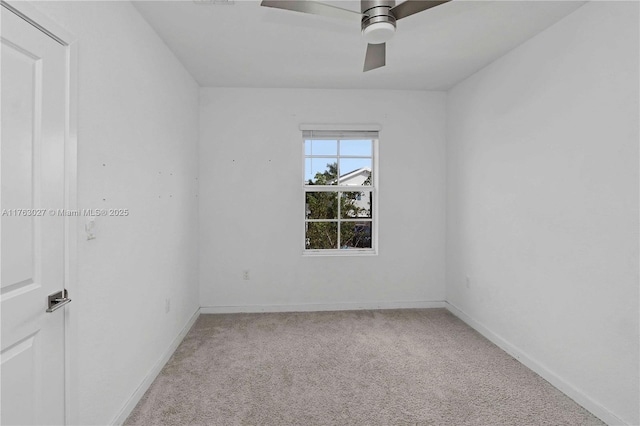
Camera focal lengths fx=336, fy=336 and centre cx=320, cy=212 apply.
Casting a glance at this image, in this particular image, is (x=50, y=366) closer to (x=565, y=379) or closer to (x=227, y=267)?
(x=227, y=267)

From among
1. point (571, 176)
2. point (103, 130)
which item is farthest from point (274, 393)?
point (571, 176)

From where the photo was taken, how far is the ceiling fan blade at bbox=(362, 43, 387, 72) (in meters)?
1.87

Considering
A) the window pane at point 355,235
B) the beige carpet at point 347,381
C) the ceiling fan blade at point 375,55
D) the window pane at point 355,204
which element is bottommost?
the beige carpet at point 347,381

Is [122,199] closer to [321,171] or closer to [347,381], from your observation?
A: [347,381]

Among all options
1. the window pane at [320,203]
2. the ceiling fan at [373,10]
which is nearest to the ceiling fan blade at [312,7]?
the ceiling fan at [373,10]

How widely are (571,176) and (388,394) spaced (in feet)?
6.14

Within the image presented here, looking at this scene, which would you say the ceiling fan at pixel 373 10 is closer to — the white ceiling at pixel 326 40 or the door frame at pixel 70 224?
the white ceiling at pixel 326 40

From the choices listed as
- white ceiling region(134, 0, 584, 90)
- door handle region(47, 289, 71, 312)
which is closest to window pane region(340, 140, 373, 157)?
white ceiling region(134, 0, 584, 90)

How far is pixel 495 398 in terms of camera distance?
2184mm

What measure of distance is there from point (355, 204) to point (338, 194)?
0.24 meters

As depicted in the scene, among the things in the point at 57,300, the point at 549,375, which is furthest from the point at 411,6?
the point at 549,375

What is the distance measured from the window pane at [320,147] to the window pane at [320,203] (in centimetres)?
48

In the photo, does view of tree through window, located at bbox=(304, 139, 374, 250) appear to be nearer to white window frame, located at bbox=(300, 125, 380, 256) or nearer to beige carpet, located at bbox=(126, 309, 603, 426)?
white window frame, located at bbox=(300, 125, 380, 256)

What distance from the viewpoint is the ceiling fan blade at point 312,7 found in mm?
1523
